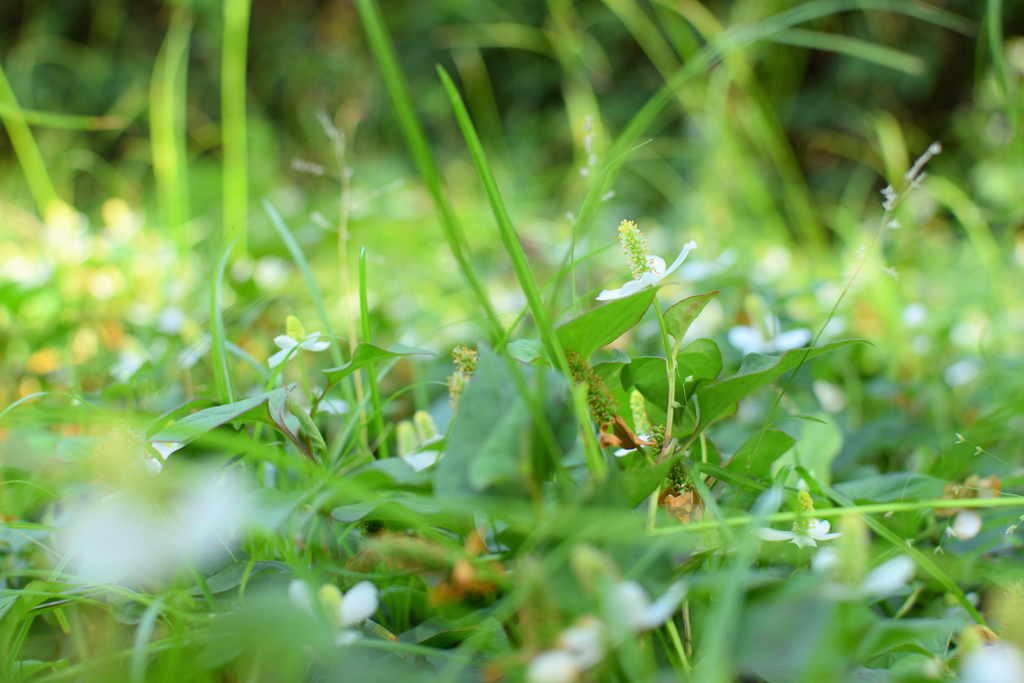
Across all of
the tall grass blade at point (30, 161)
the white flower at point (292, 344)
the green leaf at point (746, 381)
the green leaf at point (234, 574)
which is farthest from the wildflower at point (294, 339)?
the tall grass blade at point (30, 161)

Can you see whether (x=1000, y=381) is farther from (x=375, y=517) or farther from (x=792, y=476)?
(x=375, y=517)

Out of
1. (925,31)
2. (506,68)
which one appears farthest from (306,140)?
(925,31)

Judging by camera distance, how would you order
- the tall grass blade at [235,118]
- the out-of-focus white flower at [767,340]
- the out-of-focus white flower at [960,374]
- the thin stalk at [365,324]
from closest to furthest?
1. the thin stalk at [365,324]
2. the out-of-focus white flower at [767,340]
3. the out-of-focus white flower at [960,374]
4. the tall grass blade at [235,118]

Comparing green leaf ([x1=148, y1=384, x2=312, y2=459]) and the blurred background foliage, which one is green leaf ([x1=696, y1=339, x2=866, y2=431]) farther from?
green leaf ([x1=148, y1=384, x2=312, y2=459])

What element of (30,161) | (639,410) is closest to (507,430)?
(639,410)

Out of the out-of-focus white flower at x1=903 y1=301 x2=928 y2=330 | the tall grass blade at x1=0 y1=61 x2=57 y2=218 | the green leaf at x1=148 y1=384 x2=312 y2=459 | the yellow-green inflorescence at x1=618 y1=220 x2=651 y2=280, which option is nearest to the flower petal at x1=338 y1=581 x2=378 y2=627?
the green leaf at x1=148 y1=384 x2=312 y2=459

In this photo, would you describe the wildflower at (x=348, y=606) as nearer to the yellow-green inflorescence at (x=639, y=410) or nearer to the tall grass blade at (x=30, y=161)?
the yellow-green inflorescence at (x=639, y=410)
